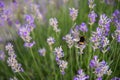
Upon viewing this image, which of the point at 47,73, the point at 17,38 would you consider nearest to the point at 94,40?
the point at 47,73

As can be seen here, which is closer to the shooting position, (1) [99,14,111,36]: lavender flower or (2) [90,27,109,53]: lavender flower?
(2) [90,27,109,53]: lavender flower

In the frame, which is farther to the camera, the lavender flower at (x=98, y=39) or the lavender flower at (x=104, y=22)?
the lavender flower at (x=104, y=22)

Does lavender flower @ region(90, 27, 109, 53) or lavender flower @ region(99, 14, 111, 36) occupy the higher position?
lavender flower @ region(99, 14, 111, 36)

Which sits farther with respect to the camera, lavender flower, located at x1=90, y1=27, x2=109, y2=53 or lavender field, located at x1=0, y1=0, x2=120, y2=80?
lavender field, located at x1=0, y1=0, x2=120, y2=80

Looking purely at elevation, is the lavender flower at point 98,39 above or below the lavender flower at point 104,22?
below

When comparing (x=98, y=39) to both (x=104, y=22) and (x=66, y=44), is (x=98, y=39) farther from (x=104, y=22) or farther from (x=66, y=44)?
(x=66, y=44)

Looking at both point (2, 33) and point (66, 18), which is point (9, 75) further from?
point (66, 18)

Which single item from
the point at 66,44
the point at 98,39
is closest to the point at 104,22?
the point at 98,39

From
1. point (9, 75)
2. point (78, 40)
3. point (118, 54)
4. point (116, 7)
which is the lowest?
point (9, 75)
